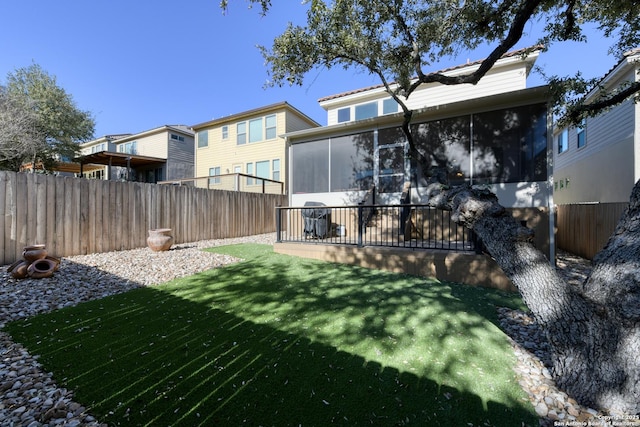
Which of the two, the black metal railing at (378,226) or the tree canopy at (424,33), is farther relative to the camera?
the black metal railing at (378,226)

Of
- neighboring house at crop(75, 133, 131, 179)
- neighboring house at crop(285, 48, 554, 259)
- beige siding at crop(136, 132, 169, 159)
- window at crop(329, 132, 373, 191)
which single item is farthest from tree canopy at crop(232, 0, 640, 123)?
neighboring house at crop(75, 133, 131, 179)

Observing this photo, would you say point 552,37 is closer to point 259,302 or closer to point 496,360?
point 496,360

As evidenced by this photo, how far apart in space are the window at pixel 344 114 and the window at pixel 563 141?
465 inches

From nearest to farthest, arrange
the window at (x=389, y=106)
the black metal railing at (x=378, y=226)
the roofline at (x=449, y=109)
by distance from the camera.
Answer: the roofline at (x=449, y=109), the black metal railing at (x=378, y=226), the window at (x=389, y=106)

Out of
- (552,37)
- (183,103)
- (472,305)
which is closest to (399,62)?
(552,37)

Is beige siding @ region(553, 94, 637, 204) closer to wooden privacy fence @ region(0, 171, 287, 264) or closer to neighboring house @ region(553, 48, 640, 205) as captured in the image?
neighboring house @ region(553, 48, 640, 205)

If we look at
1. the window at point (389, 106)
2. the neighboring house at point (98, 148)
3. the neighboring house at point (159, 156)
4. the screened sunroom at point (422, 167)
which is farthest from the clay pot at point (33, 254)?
the neighboring house at point (98, 148)

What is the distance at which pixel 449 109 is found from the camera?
802 centimetres

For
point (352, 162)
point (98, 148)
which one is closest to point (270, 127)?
point (352, 162)

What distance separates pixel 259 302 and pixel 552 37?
9030mm

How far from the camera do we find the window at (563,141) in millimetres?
14460

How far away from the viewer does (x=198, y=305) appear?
3994mm

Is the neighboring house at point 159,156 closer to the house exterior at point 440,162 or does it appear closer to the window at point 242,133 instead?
the window at point 242,133

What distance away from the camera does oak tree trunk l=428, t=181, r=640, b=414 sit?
6.66 feet
